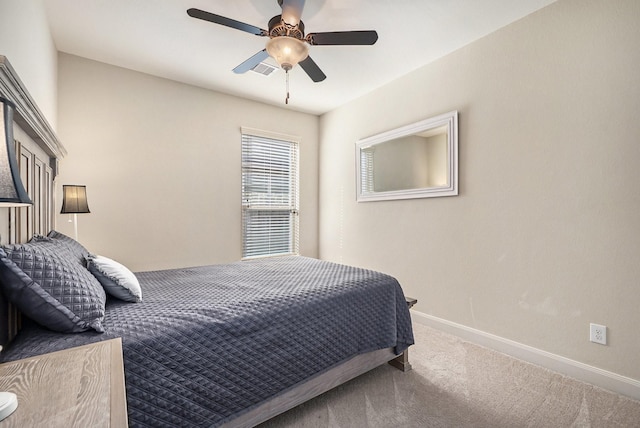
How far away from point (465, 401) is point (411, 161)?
2.18 m

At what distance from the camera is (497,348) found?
2547 millimetres

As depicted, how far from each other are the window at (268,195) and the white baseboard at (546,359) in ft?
7.19

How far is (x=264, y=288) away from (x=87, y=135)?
8.26ft

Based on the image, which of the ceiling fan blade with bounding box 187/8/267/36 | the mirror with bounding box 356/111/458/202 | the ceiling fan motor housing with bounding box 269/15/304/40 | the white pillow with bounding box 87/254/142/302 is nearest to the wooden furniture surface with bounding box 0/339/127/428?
the white pillow with bounding box 87/254/142/302

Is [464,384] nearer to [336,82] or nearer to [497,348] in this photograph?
[497,348]

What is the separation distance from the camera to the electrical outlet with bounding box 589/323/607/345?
2.00m

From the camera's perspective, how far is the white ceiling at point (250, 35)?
225 cm

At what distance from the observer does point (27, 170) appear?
1.64m

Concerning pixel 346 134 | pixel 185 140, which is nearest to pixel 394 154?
pixel 346 134

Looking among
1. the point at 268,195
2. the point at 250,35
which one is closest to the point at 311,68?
the point at 250,35

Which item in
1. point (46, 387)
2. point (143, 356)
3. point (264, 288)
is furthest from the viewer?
point (264, 288)

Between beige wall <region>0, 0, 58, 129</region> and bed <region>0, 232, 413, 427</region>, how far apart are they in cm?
94

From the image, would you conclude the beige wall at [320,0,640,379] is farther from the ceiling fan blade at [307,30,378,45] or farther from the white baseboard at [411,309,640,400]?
the ceiling fan blade at [307,30,378,45]

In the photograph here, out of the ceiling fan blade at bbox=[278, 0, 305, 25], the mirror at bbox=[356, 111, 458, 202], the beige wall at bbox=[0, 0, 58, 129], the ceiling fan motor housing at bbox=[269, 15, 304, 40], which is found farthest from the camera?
the mirror at bbox=[356, 111, 458, 202]
